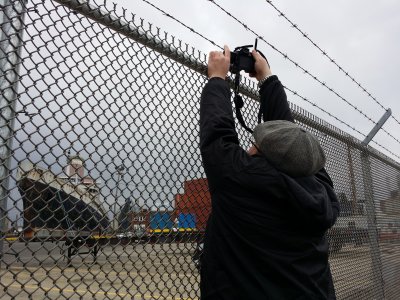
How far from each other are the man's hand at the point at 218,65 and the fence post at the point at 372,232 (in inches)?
149

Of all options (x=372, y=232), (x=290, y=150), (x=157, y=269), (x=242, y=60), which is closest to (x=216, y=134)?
(x=290, y=150)

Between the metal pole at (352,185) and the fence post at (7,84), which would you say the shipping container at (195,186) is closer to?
the fence post at (7,84)

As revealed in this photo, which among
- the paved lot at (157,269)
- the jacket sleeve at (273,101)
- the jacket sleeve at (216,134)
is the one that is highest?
the jacket sleeve at (273,101)

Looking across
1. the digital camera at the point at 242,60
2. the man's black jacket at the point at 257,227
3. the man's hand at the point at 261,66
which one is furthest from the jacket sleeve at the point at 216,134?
the man's hand at the point at 261,66

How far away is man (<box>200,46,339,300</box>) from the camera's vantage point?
1.61 meters

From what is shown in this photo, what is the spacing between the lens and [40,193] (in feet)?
5.46

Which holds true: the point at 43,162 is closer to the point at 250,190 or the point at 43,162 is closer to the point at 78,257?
the point at 78,257

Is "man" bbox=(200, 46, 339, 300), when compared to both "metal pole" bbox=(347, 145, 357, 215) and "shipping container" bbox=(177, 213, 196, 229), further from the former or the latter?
"metal pole" bbox=(347, 145, 357, 215)

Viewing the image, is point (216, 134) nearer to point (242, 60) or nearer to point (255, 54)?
point (242, 60)

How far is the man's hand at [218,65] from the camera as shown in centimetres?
204

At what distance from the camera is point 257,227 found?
5.35 feet

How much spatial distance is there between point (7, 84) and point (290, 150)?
3.94 ft

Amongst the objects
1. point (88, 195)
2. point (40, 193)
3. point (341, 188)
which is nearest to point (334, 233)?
point (341, 188)

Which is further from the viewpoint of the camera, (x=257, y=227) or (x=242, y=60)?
(x=242, y=60)
